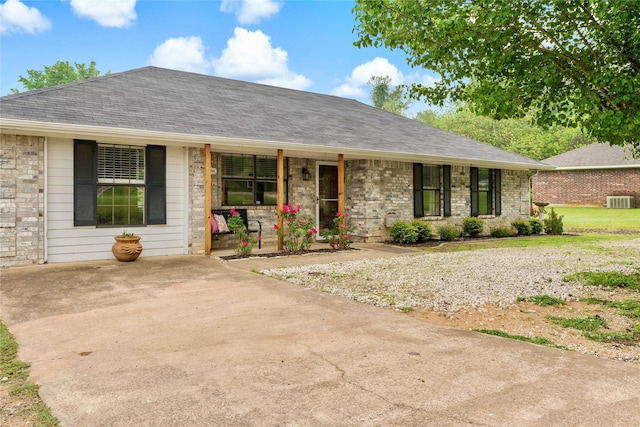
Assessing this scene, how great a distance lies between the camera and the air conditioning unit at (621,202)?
85.6ft

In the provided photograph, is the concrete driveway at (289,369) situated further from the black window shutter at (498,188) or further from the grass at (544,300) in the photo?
the black window shutter at (498,188)

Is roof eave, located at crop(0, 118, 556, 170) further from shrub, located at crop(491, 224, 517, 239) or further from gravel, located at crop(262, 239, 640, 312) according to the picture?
gravel, located at crop(262, 239, 640, 312)

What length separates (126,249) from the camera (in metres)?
7.92

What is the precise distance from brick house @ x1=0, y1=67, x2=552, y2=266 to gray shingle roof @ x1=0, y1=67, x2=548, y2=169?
0.05 meters

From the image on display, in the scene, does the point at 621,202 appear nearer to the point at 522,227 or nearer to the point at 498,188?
the point at 522,227

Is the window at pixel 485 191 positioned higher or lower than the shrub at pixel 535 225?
higher

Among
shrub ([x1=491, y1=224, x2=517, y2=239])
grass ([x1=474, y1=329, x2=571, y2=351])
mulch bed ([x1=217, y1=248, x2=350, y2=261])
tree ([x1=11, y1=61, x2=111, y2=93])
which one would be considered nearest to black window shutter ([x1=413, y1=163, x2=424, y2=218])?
shrub ([x1=491, y1=224, x2=517, y2=239])

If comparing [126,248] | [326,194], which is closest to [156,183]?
[126,248]

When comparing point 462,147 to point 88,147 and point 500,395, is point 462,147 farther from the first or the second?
point 500,395

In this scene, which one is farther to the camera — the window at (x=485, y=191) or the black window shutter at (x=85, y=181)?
the window at (x=485, y=191)

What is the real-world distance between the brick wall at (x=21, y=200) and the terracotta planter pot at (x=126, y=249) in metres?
1.20

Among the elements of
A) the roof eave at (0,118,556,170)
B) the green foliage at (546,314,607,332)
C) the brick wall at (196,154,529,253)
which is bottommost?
the green foliage at (546,314,607,332)

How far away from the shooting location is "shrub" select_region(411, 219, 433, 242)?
11.7 metres

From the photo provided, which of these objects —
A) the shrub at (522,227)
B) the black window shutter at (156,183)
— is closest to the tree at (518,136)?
the shrub at (522,227)
